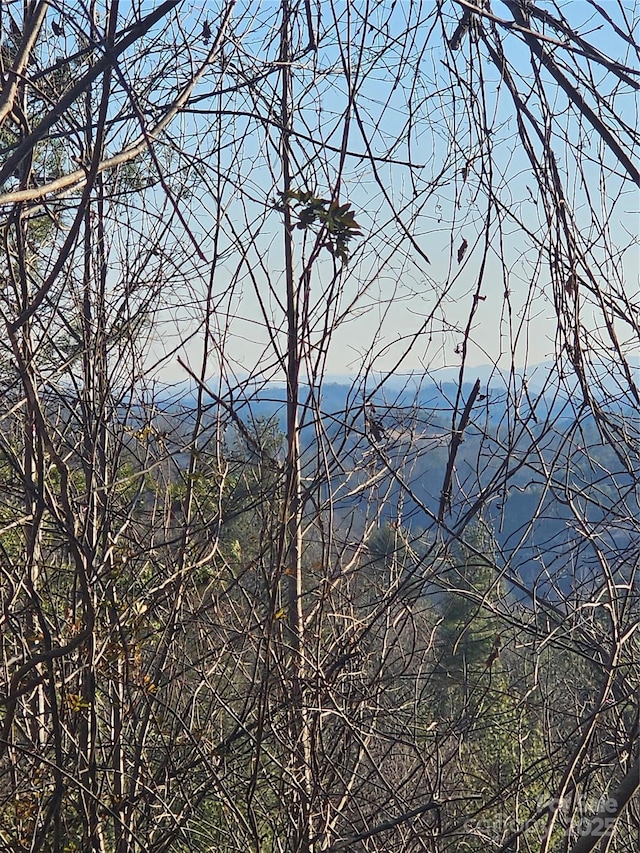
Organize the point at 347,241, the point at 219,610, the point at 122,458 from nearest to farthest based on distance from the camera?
the point at 347,241 → the point at 219,610 → the point at 122,458

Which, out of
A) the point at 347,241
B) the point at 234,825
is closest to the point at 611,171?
the point at 347,241

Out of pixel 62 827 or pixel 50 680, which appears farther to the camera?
pixel 62 827

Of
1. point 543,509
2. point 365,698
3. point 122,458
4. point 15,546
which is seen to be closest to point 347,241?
point 543,509

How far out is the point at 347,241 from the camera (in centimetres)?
138

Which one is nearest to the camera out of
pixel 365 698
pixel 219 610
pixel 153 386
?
pixel 365 698

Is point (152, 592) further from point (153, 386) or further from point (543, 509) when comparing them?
point (543, 509)

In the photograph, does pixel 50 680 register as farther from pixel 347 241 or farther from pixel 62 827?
pixel 347 241

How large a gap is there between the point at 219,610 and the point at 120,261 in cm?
112

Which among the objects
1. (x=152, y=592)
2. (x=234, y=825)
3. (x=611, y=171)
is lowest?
(x=234, y=825)

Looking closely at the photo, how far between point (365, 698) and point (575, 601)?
1.96 ft

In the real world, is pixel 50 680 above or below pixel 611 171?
below

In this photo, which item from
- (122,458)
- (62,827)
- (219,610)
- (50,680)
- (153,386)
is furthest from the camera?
(122,458)

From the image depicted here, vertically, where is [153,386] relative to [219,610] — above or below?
above

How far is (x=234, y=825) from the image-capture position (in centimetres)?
202
